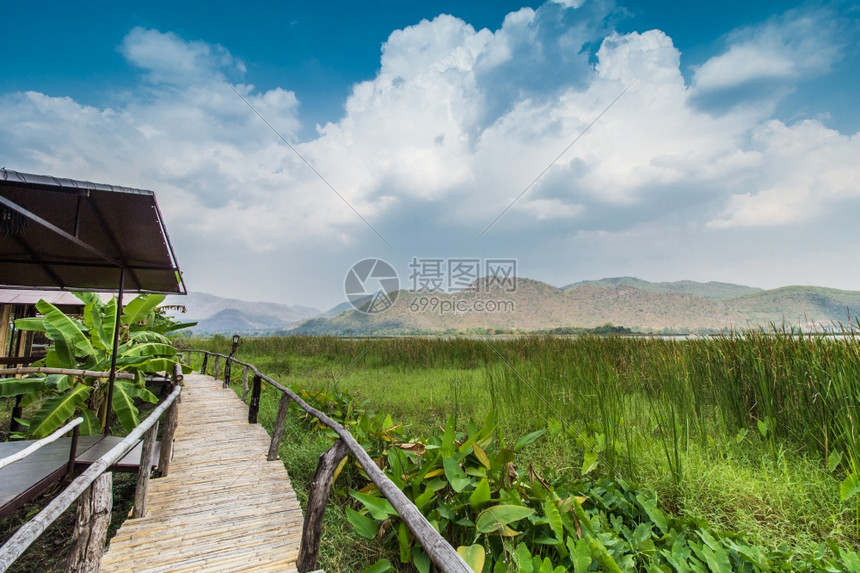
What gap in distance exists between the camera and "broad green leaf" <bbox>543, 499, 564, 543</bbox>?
228 cm

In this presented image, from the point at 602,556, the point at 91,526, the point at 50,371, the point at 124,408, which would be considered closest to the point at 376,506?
the point at 602,556

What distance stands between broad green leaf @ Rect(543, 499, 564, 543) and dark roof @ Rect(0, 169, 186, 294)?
360cm

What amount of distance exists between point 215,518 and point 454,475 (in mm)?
1881

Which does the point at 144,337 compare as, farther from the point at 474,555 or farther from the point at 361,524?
the point at 474,555

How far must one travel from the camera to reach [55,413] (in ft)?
13.4

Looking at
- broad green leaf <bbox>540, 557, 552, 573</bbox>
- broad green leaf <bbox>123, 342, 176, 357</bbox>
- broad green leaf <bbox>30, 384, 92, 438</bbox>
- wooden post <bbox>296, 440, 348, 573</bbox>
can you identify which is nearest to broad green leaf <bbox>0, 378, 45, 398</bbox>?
broad green leaf <bbox>30, 384, 92, 438</bbox>

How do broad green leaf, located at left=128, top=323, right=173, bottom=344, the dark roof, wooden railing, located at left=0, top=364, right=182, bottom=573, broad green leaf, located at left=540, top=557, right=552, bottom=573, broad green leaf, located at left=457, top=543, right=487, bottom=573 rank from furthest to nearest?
broad green leaf, located at left=128, top=323, right=173, bottom=344 < the dark roof < broad green leaf, located at left=540, top=557, right=552, bottom=573 < broad green leaf, located at left=457, top=543, right=487, bottom=573 < wooden railing, located at left=0, top=364, right=182, bottom=573

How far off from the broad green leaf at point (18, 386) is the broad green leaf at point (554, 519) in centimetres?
558

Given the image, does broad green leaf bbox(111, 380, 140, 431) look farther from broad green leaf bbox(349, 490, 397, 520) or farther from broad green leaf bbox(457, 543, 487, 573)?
broad green leaf bbox(457, 543, 487, 573)

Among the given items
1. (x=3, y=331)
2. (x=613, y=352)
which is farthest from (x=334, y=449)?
(x=3, y=331)

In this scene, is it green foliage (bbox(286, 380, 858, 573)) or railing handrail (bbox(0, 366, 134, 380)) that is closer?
green foliage (bbox(286, 380, 858, 573))

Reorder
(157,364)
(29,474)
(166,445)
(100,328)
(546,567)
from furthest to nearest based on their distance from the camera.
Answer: (100,328) < (157,364) < (166,445) < (29,474) < (546,567)

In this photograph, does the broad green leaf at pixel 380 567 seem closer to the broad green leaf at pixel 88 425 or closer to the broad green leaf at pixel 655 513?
the broad green leaf at pixel 655 513

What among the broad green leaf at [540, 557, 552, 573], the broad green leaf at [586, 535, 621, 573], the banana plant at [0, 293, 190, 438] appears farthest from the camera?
the banana plant at [0, 293, 190, 438]
